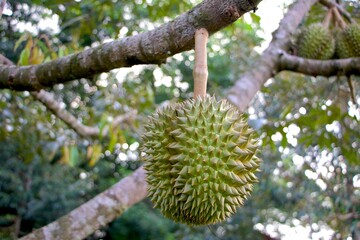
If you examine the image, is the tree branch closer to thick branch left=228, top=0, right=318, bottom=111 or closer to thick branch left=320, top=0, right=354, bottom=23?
thick branch left=228, top=0, right=318, bottom=111

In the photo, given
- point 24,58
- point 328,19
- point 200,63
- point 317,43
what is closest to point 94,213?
point 24,58

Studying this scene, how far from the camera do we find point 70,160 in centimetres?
395

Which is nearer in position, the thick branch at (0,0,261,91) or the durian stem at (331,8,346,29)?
the thick branch at (0,0,261,91)

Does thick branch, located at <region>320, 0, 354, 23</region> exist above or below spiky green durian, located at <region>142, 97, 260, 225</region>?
above

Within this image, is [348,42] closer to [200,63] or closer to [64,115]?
[200,63]

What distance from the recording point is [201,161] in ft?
4.23

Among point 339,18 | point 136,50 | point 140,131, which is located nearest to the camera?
point 136,50

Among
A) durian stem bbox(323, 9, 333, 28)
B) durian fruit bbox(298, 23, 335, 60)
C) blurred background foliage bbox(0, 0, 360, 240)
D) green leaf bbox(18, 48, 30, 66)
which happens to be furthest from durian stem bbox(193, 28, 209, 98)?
durian stem bbox(323, 9, 333, 28)

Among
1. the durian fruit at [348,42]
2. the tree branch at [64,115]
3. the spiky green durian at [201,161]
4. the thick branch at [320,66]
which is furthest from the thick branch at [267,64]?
the spiky green durian at [201,161]

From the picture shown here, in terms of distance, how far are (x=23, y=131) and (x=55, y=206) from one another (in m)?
3.15

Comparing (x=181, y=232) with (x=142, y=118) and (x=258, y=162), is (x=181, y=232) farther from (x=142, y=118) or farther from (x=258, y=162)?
(x=258, y=162)

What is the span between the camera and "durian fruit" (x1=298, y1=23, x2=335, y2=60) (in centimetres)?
276

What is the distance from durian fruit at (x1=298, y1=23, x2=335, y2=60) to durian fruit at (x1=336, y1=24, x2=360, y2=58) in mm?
44

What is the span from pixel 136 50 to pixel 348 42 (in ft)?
5.94
